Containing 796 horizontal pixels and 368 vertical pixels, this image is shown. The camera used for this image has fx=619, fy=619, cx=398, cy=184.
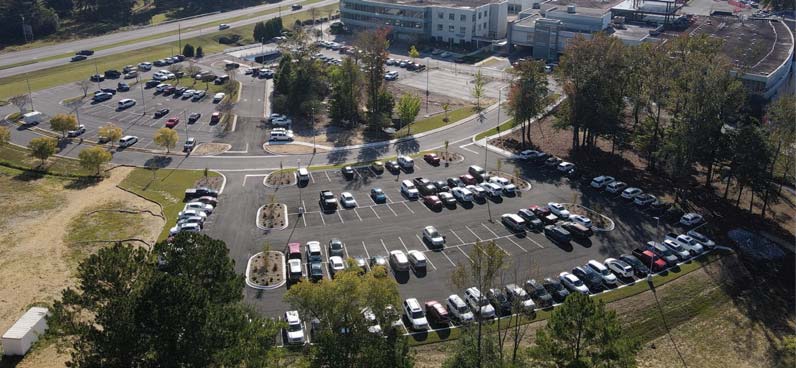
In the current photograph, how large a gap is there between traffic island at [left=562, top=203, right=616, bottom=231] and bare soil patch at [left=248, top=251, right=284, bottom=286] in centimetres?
3252

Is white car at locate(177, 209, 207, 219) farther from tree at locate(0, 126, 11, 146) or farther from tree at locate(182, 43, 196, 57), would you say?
tree at locate(182, 43, 196, 57)

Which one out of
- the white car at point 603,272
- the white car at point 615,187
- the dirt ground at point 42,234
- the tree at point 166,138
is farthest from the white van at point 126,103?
the white car at point 603,272

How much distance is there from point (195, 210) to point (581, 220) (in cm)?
4120

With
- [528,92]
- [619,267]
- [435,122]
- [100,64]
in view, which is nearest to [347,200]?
[619,267]

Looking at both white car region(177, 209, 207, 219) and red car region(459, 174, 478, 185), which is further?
red car region(459, 174, 478, 185)

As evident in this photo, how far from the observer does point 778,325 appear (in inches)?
2046

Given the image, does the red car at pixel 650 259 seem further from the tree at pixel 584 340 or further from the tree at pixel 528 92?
the tree at pixel 528 92

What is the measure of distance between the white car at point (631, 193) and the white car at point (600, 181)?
2876mm

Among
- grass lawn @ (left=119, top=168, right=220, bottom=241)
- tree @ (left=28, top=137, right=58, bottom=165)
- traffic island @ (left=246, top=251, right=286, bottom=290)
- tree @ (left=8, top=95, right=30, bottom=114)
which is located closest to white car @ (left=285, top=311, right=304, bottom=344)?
traffic island @ (left=246, top=251, right=286, bottom=290)

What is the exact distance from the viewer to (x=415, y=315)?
50000 millimetres

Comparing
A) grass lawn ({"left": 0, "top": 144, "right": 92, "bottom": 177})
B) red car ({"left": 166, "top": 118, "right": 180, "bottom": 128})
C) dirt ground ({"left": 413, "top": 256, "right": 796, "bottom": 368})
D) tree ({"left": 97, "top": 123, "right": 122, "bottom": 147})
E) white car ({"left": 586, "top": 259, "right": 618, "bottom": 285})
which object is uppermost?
tree ({"left": 97, "top": 123, "right": 122, "bottom": 147})

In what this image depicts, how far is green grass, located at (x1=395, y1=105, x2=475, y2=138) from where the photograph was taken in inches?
3792

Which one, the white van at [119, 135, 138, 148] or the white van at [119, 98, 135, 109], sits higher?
the white van at [119, 98, 135, 109]

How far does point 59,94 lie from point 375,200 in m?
71.9
